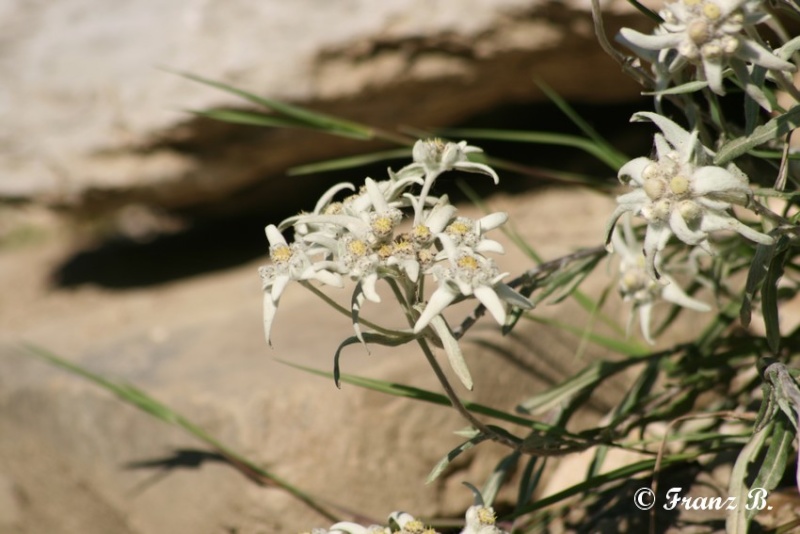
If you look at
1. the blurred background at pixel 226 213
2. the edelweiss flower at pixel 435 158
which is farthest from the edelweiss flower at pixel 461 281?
the blurred background at pixel 226 213

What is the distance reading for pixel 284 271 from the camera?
1163mm

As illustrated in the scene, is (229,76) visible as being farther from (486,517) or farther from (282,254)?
(486,517)

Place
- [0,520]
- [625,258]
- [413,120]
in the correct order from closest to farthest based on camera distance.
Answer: [625,258]
[0,520]
[413,120]

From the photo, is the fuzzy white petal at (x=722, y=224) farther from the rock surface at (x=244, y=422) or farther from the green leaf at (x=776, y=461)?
the rock surface at (x=244, y=422)

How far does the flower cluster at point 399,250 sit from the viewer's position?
42.7 inches

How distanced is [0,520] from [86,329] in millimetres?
787

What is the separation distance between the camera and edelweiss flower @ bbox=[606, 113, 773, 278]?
0.98m

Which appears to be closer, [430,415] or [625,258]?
[625,258]

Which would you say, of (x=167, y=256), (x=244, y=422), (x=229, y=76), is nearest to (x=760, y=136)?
(x=244, y=422)

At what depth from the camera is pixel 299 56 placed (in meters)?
2.75

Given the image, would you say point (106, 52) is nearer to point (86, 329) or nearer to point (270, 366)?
point (86, 329)

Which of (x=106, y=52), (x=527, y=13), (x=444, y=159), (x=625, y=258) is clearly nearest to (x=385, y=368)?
(x=625, y=258)

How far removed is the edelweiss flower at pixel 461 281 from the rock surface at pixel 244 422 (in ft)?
2.80

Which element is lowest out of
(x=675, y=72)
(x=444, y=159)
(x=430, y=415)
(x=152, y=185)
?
(x=430, y=415)
